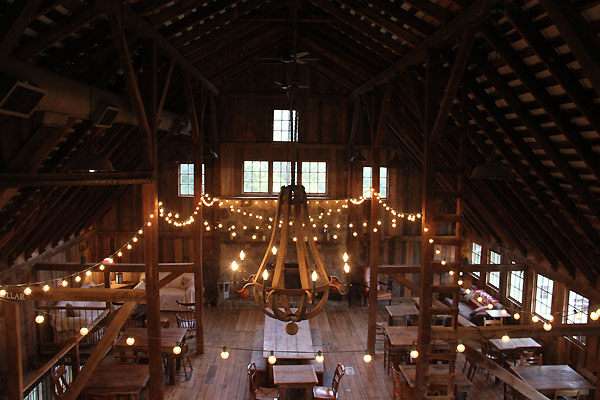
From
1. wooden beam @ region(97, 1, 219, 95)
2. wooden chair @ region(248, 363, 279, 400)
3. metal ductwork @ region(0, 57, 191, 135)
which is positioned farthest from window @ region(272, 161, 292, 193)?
metal ductwork @ region(0, 57, 191, 135)

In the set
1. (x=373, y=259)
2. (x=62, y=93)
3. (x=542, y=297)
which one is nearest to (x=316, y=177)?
(x=373, y=259)

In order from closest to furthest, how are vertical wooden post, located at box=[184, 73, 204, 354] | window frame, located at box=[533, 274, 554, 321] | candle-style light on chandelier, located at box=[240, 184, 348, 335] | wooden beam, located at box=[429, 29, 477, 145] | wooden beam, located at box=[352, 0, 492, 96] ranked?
candle-style light on chandelier, located at box=[240, 184, 348, 335] → wooden beam, located at box=[352, 0, 492, 96] → wooden beam, located at box=[429, 29, 477, 145] → vertical wooden post, located at box=[184, 73, 204, 354] → window frame, located at box=[533, 274, 554, 321]

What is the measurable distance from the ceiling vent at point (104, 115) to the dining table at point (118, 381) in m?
4.19

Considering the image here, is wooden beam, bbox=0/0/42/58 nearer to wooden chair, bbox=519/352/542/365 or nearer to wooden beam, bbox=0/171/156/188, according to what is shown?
wooden beam, bbox=0/171/156/188

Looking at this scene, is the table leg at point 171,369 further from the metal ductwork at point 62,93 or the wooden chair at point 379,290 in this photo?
the wooden chair at point 379,290

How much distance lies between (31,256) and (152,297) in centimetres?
444

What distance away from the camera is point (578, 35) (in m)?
4.21

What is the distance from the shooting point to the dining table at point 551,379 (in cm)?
774

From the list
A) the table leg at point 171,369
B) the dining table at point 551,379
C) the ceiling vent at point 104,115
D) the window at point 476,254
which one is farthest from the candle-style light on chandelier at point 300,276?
the window at point 476,254

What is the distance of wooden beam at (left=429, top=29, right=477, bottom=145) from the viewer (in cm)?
577

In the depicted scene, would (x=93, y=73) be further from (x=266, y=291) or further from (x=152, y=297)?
(x=266, y=291)

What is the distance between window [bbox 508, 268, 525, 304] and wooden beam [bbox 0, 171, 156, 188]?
9183mm

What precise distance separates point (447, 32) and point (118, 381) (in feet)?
23.8

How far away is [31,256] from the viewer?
980cm
